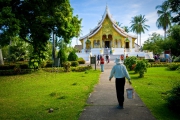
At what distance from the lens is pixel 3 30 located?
15.1 m

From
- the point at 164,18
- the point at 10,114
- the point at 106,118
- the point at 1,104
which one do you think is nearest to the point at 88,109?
the point at 106,118

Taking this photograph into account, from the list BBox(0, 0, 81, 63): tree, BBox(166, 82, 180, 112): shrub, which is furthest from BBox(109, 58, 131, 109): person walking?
BBox(0, 0, 81, 63): tree

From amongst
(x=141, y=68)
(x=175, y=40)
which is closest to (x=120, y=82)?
(x=141, y=68)

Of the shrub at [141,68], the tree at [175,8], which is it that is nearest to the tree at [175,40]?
the shrub at [141,68]

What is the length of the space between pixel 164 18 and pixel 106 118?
55.5m

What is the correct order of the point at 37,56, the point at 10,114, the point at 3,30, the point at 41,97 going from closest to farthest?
the point at 10,114 → the point at 41,97 → the point at 3,30 → the point at 37,56

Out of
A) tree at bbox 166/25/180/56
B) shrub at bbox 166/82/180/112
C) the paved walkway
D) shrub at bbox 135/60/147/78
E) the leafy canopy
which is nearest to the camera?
the paved walkway

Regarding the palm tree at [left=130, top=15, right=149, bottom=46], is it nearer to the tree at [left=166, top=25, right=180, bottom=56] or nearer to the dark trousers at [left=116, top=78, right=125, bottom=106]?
the tree at [left=166, top=25, right=180, bottom=56]

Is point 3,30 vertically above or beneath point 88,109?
above

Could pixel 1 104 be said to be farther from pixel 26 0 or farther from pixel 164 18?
pixel 164 18

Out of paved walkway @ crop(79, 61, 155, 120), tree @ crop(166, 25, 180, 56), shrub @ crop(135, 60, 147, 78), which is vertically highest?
tree @ crop(166, 25, 180, 56)

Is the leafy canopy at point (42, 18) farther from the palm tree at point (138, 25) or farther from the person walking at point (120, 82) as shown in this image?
the palm tree at point (138, 25)

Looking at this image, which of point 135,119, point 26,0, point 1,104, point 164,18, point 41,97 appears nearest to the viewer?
point 135,119

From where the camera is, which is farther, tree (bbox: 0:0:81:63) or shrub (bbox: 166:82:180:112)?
tree (bbox: 0:0:81:63)
